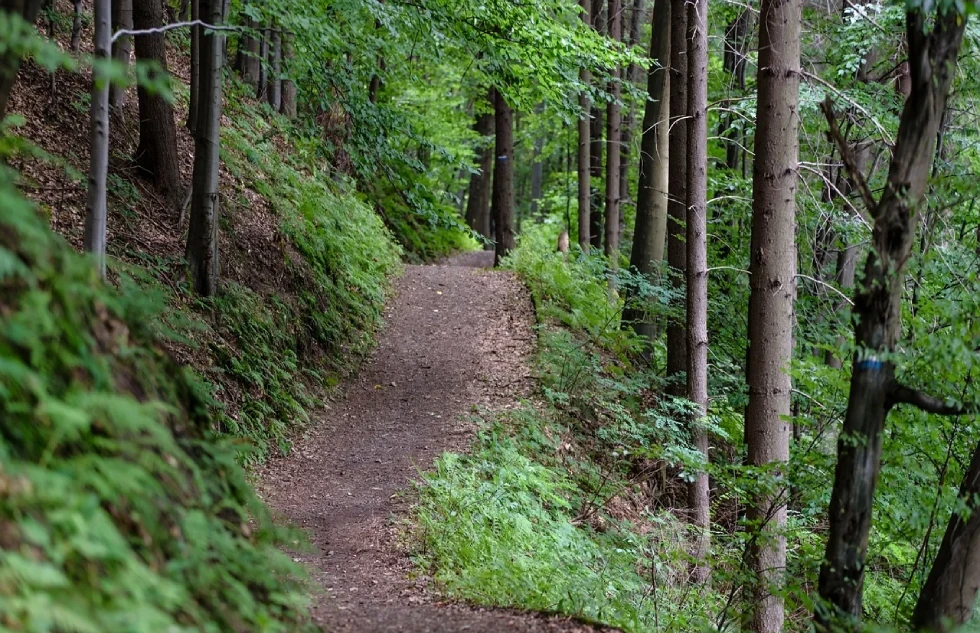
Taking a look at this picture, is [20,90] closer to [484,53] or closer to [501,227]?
[484,53]

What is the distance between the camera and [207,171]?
9.32m

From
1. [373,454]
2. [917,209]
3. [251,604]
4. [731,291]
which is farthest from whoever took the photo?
[731,291]

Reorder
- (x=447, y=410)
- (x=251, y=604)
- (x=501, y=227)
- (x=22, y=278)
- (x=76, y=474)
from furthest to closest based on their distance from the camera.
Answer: (x=501, y=227), (x=447, y=410), (x=251, y=604), (x=22, y=278), (x=76, y=474)

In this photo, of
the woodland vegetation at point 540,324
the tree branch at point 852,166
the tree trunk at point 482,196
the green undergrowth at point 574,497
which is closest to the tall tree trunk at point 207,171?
the woodland vegetation at point 540,324

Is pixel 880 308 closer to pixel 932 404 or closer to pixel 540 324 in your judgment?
pixel 932 404

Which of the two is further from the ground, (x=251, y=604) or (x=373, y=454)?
(x=251, y=604)

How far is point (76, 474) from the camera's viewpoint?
2535 millimetres

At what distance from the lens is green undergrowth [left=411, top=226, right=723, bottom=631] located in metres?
6.60

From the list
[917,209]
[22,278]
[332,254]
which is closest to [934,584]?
[917,209]

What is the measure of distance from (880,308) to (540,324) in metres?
9.56

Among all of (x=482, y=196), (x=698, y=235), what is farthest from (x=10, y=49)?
(x=482, y=196)

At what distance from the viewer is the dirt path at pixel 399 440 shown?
5547 mm

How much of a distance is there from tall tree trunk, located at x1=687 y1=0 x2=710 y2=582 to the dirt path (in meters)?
2.89

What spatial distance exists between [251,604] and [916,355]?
407cm
